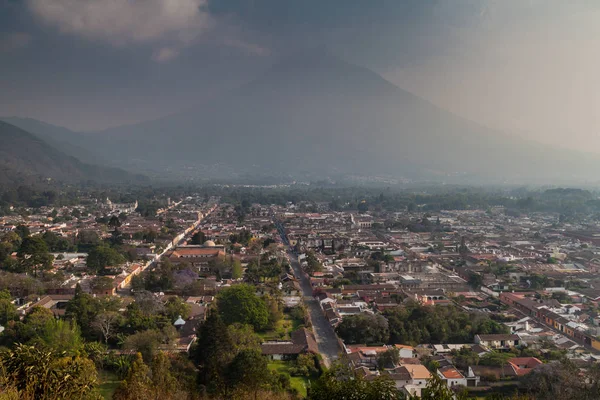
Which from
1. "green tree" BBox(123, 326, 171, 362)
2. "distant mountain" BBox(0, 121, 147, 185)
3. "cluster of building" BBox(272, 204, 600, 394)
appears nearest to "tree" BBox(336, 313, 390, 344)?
"cluster of building" BBox(272, 204, 600, 394)

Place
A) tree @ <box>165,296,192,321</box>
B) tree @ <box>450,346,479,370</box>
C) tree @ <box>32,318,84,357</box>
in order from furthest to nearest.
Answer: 1. tree @ <box>165,296,192,321</box>
2. tree @ <box>450,346,479,370</box>
3. tree @ <box>32,318,84,357</box>

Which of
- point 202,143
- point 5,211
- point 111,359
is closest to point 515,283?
point 111,359

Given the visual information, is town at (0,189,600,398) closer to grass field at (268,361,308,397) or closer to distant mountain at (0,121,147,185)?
grass field at (268,361,308,397)

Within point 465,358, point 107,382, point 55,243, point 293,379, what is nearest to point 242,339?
point 293,379

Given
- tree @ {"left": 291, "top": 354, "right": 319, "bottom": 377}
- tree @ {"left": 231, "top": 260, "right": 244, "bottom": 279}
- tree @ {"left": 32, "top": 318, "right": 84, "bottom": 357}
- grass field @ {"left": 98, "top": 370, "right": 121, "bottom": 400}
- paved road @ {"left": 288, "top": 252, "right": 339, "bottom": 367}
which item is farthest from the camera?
tree @ {"left": 231, "top": 260, "right": 244, "bottom": 279}

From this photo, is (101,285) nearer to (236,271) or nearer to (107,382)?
(236,271)
